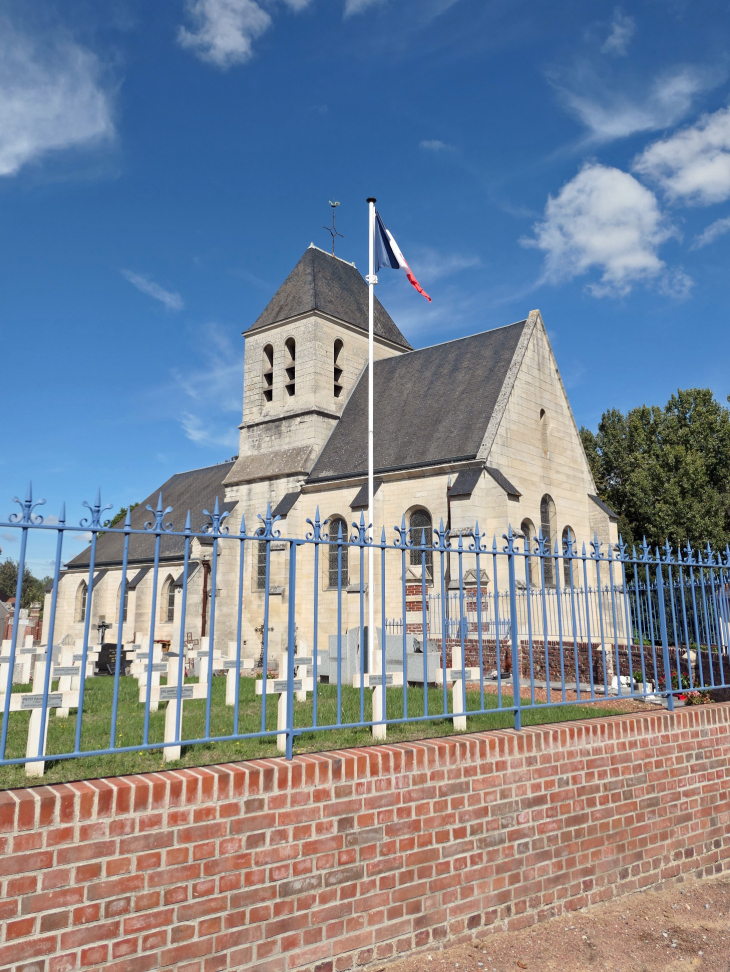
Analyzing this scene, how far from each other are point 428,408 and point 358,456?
280 cm

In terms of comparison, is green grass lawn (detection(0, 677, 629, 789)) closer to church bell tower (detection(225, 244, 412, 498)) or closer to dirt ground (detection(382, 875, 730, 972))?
dirt ground (detection(382, 875, 730, 972))

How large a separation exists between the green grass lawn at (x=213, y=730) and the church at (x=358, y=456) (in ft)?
25.5

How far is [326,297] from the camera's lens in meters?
27.6

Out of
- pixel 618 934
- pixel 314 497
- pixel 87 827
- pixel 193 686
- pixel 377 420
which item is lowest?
pixel 618 934

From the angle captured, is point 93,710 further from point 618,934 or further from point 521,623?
point 521,623

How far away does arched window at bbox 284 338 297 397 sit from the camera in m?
27.0

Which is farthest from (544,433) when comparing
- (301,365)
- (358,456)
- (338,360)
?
(301,365)

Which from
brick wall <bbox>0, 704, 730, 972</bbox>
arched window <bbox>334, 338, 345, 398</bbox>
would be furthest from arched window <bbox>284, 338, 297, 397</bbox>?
brick wall <bbox>0, 704, 730, 972</bbox>

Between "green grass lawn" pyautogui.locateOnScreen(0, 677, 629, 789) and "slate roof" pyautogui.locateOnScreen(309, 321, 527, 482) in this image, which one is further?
"slate roof" pyautogui.locateOnScreen(309, 321, 527, 482)

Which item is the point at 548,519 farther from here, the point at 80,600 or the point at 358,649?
the point at 80,600

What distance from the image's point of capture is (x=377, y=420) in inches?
957

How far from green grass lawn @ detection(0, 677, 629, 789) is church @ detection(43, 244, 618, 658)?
7763mm

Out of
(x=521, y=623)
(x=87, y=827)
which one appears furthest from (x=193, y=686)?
(x=521, y=623)

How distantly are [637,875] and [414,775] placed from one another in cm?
269
